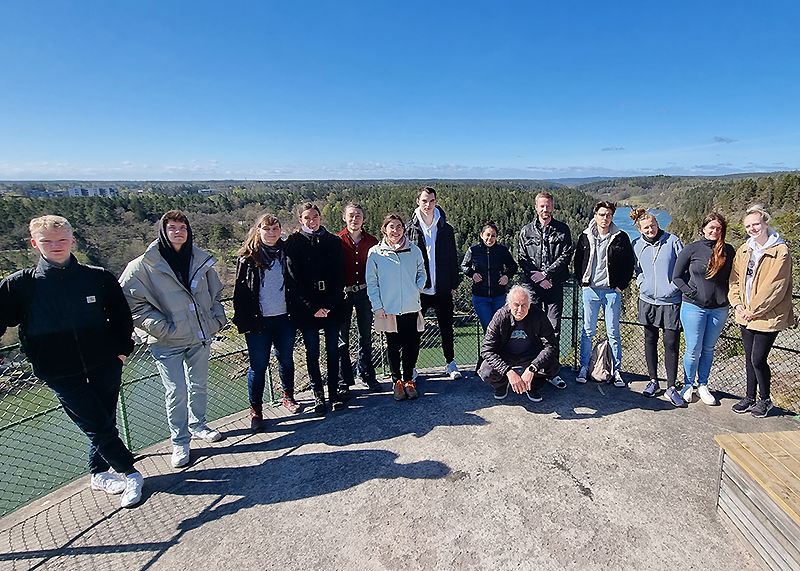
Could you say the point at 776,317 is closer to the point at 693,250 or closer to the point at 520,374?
the point at 693,250

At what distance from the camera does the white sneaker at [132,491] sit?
296 centimetres

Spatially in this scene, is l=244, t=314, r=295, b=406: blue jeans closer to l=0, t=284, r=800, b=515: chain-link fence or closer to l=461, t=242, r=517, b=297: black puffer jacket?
l=0, t=284, r=800, b=515: chain-link fence

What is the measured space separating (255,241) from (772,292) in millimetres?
3945

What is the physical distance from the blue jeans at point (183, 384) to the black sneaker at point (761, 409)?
4.39m

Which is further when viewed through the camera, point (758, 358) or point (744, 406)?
point (744, 406)

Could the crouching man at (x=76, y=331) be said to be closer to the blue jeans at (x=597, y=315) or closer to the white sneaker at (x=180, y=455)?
the white sneaker at (x=180, y=455)

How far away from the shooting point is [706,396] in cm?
396

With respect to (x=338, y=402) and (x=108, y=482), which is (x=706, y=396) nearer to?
(x=338, y=402)

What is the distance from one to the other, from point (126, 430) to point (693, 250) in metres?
4.83

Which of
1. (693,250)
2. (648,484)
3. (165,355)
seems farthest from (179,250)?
(693,250)

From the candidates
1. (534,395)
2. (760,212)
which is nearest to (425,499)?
(534,395)

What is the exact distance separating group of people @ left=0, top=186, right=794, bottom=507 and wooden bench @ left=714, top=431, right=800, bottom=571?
129cm

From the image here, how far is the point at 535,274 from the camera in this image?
4.30 m

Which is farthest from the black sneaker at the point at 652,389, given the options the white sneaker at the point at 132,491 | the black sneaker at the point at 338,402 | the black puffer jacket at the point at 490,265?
the white sneaker at the point at 132,491
